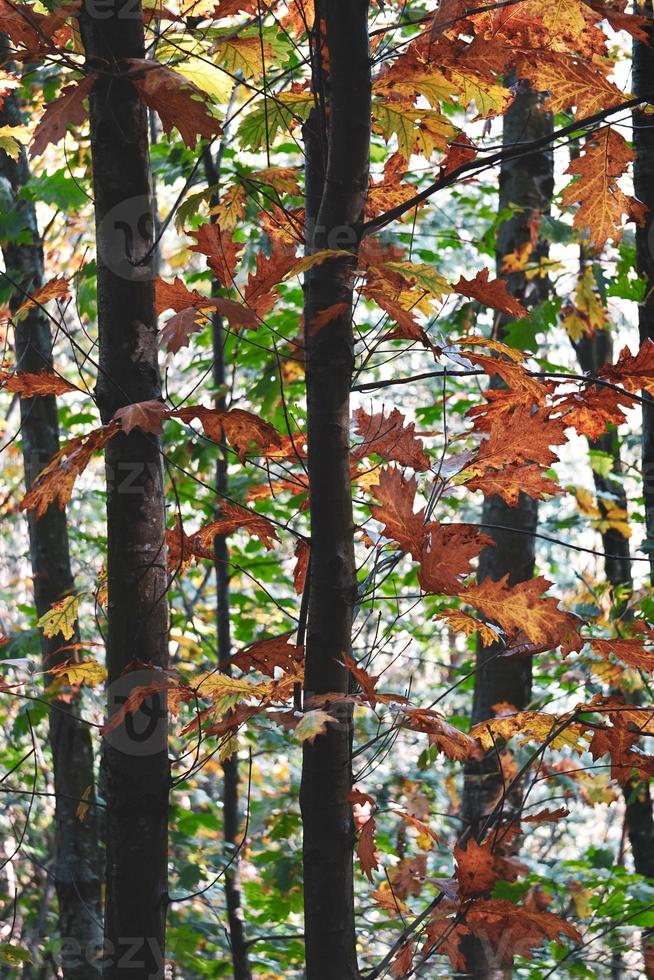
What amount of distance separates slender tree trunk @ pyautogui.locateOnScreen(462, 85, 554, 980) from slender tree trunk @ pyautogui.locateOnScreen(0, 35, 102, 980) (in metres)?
1.70

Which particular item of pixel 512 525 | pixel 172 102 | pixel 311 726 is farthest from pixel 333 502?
pixel 512 525

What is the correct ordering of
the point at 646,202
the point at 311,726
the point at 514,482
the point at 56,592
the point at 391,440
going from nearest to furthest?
1. the point at 311,726
2. the point at 514,482
3. the point at 391,440
4. the point at 646,202
5. the point at 56,592

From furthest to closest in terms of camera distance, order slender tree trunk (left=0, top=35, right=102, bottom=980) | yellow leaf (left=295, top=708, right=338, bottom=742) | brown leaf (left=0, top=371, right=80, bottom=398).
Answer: slender tree trunk (left=0, top=35, right=102, bottom=980) < brown leaf (left=0, top=371, right=80, bottom=398) < yellow leaf (left=295, top=708, right=338, bottom=742)

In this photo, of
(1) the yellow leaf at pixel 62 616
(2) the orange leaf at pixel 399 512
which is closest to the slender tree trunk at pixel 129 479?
(1) the yellow leaf at pixel 62 616

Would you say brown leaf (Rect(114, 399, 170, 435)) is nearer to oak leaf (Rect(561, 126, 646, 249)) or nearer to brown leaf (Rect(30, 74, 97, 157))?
brown leaf (Rect(30, 74, 97, 157))

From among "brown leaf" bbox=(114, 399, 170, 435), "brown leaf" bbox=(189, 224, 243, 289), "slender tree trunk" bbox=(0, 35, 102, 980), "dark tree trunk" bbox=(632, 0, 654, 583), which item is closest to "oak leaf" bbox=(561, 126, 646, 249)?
"dark tree trunk" bbox=(632, 0, 654, 583)

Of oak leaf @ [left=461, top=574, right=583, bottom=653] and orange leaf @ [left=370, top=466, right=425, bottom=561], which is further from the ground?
orange leaf @ [left=370, top=466, right=425, bottom=561]

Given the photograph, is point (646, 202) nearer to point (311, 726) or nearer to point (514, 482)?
point (514, 482)

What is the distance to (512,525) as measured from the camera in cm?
434

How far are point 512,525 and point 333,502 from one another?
2.88 m

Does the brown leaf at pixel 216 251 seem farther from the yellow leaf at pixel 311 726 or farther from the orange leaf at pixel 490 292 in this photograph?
the yellow leaf at pixel 311 726

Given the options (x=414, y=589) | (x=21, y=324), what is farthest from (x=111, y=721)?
(x=414, y=589)

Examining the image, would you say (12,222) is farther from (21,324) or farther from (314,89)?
(314,89)

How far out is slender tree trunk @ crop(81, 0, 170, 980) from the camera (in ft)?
5.94
